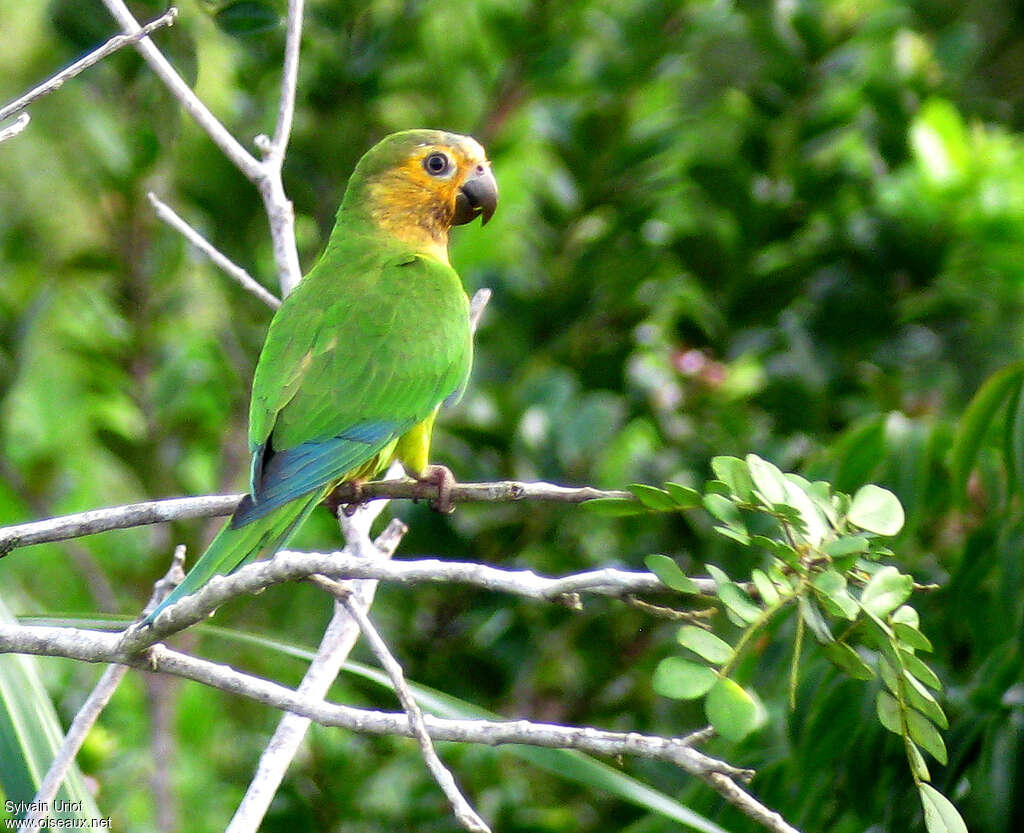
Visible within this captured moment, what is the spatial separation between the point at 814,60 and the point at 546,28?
0.66m

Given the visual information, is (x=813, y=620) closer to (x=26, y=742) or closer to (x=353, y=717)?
(x=353, y=717)

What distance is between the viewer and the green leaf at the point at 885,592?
3.43 feet

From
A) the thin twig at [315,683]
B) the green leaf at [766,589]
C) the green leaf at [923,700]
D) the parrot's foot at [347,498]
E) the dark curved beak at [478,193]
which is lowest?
the thin twig at [315,683]

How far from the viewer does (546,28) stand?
2912 mm

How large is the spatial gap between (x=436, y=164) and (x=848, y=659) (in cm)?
176

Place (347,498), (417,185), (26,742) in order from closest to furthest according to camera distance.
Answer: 1. (26,742)
2. (347,498)
3. (417,185)

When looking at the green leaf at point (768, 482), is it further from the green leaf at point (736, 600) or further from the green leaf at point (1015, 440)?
the green leaf at point (1015, 440)

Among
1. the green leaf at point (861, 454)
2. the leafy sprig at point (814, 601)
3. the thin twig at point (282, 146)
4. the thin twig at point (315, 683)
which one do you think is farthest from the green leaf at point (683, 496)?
the thin twig at point (282, 146)

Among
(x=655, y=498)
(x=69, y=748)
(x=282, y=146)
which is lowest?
(x=69, y=748)

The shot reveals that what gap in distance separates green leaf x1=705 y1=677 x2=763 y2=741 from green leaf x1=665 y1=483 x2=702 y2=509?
0.20 metres

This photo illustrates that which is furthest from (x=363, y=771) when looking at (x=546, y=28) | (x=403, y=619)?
(x=546, y=28)

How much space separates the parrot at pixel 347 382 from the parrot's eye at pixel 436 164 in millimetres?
197

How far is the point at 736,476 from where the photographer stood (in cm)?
113

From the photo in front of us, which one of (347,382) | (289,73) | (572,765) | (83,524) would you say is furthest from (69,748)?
(289,73)
